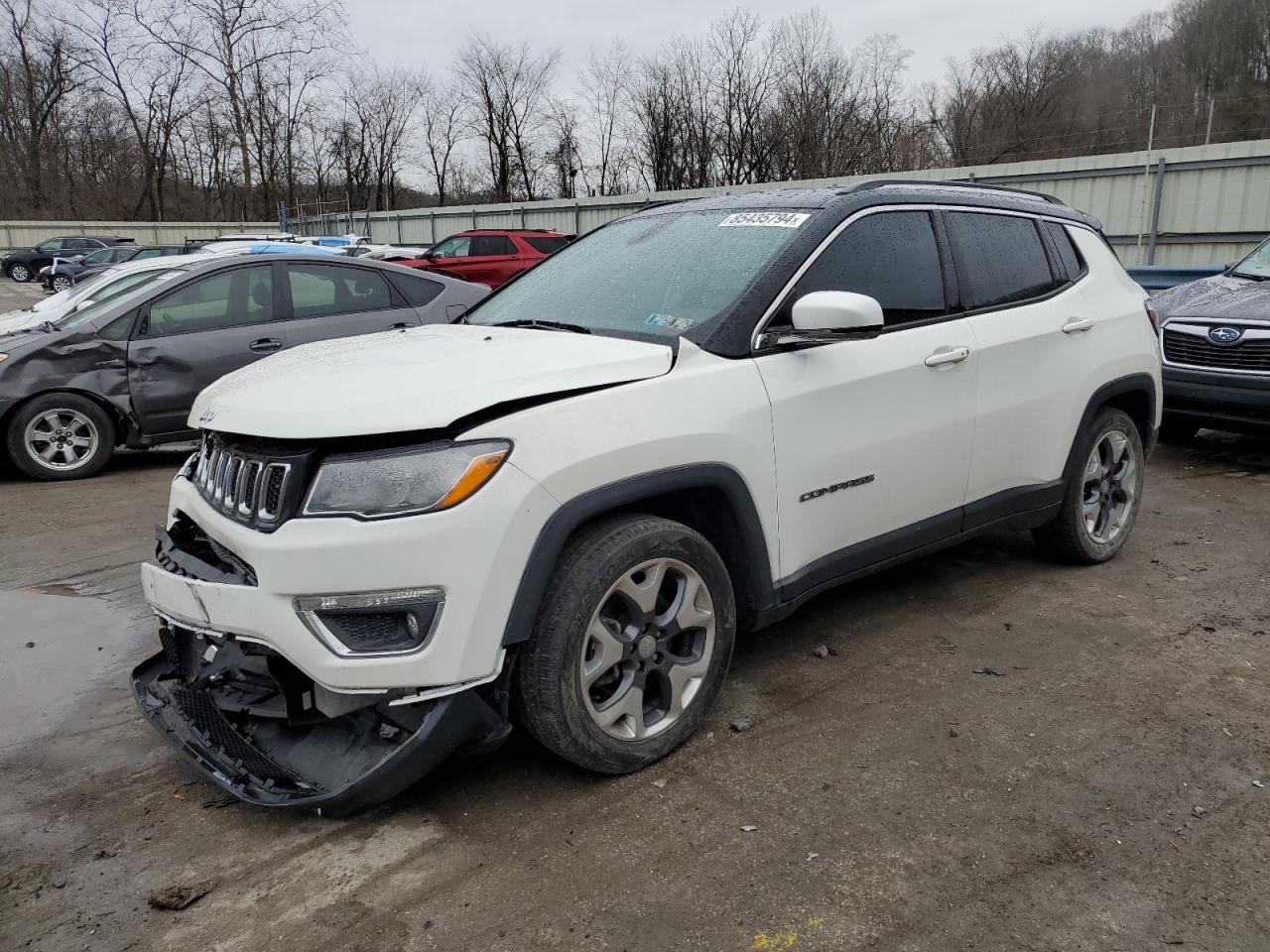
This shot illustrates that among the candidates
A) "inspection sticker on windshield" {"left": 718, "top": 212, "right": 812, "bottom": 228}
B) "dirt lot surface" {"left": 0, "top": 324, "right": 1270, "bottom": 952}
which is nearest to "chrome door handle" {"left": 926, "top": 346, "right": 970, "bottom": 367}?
"inspection sticker on windshield" {"left": 718, "top": 212, "right": 812, "bottom": 228}

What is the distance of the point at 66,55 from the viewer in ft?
152

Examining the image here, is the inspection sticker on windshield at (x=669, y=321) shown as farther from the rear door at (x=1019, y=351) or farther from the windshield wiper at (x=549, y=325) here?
the rear door at (x=1019, y=351)

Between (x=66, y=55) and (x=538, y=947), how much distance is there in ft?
182

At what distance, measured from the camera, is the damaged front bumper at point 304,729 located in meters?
2.54

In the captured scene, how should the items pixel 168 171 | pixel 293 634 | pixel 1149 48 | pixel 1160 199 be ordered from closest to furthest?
1. pixel 293 634
2. pixel 1160 199
3. pixel 1149 48
4. pixel 168 171

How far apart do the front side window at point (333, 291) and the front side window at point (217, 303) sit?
0.70 ft

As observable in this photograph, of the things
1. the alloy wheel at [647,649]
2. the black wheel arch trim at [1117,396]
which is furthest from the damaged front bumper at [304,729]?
the black wheel arch trim at [1117,396]

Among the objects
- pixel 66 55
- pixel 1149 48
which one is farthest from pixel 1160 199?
pixel 66 55

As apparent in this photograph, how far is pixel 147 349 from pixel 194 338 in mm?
338

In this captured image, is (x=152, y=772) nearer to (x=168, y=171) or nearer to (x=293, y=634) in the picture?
(x=293, y=634)

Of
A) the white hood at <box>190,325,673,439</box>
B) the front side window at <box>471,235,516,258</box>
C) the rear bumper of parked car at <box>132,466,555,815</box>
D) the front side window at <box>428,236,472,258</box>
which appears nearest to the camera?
the rear bumper of parked car at <box>132,466,555,815</box>

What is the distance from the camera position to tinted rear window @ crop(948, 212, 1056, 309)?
404 centimetres

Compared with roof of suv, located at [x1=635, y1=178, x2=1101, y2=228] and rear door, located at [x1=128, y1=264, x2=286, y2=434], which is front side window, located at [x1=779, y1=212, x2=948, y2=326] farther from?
rear door, located at [x1=128, y1=264, x2=286, y2=434]

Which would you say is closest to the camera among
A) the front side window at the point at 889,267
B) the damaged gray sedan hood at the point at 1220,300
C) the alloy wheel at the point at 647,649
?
the alloy wheel at the point at 647,649
